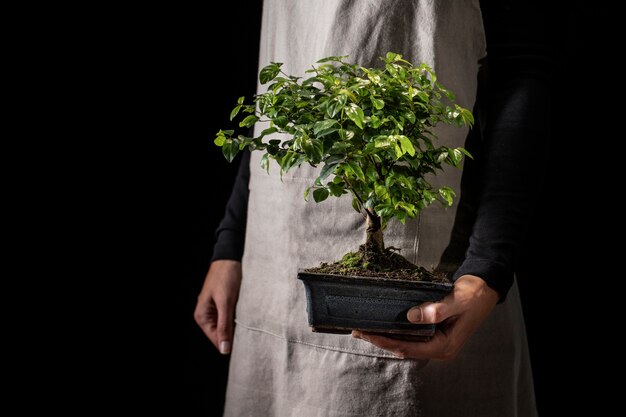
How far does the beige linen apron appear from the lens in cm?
107

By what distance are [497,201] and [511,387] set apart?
32cm

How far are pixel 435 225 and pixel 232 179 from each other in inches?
37.3

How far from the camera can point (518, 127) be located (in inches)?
42.5

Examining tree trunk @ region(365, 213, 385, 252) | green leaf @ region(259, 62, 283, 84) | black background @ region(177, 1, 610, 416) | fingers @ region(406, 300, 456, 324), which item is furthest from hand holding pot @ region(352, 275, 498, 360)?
black background @ region(177, 1, 610, 416)

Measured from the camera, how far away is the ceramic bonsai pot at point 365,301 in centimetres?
83

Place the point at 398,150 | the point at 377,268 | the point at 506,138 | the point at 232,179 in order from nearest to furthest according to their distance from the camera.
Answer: the point at 398,150
the point at 377,268
the point at 506,138
the point at 232,179

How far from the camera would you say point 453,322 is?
3.10ft

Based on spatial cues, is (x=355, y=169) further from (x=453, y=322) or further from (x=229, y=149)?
(x=453, y=322)

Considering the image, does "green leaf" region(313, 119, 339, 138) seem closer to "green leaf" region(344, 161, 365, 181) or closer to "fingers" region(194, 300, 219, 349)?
"green leaf" region(344, 161, 365, 181)

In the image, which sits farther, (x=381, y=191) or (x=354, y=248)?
(x=354, y=248)

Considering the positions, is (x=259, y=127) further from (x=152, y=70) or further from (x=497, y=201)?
(x=152, y=70)

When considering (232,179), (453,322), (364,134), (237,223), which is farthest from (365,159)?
(232,179)

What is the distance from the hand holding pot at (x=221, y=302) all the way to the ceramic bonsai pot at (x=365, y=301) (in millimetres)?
474

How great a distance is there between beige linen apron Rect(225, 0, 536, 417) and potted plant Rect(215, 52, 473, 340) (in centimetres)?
21
